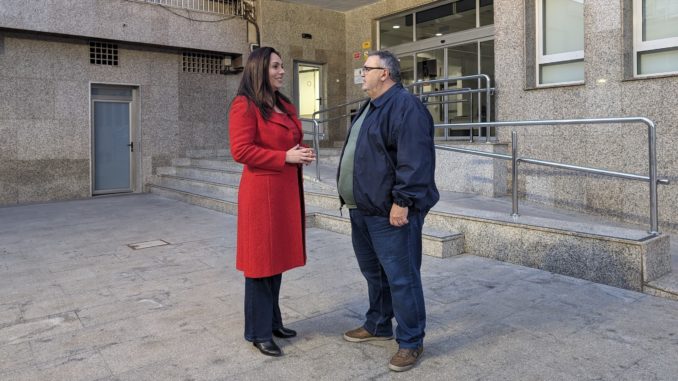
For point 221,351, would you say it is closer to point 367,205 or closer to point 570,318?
point 367,205

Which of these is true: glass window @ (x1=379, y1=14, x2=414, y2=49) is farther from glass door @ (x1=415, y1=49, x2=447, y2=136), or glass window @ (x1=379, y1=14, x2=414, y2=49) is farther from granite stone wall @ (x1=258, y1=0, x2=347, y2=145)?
granite stone wall @ (x1=258, y1=0, x2=347, y2=145)

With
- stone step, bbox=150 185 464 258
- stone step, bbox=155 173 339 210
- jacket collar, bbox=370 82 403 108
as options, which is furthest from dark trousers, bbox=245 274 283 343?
stone step, bbox=155 173 339 210

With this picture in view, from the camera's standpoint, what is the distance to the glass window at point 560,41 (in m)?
7.62

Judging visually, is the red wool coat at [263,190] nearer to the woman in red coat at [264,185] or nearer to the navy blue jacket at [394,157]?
the woman in red coat at [264,185]

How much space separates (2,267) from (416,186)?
4.24 m

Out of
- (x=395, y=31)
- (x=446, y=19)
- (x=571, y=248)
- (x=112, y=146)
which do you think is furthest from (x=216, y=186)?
(x=571, y=248)

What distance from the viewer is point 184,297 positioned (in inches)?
Result: 156

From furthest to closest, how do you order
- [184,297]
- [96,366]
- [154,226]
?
[154,226] < [184,297] < [96,366]

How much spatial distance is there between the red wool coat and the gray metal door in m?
8.98

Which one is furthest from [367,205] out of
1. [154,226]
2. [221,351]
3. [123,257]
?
[154,226]

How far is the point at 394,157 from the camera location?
270cm

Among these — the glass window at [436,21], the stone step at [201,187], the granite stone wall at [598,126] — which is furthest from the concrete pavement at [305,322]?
the glass window at [436,21]

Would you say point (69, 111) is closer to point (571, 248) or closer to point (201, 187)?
point (201, 187)

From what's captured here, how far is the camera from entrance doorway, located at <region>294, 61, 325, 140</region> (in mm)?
12898
